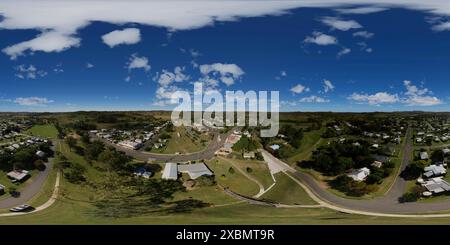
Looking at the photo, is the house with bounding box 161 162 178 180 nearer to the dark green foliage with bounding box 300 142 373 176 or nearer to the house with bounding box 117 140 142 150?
the house with bounding box 117 140 142 150

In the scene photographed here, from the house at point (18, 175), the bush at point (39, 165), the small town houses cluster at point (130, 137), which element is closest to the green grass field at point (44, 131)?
the bush at point (39, 165)

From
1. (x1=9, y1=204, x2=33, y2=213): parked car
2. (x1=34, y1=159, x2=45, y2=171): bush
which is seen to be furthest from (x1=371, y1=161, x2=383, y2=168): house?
(x1=9, y1=204, x2=33, y2=213): parked car

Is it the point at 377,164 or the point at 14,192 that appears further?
the point at 377,164

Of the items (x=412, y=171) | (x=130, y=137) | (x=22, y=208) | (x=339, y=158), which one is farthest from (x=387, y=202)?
(x=22, y=208)

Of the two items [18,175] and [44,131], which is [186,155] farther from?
[18,175]

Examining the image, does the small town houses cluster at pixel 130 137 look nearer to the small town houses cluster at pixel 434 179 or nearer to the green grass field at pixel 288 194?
the green grass field at pixel 288 194

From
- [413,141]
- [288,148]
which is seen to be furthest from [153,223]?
[413,141]
